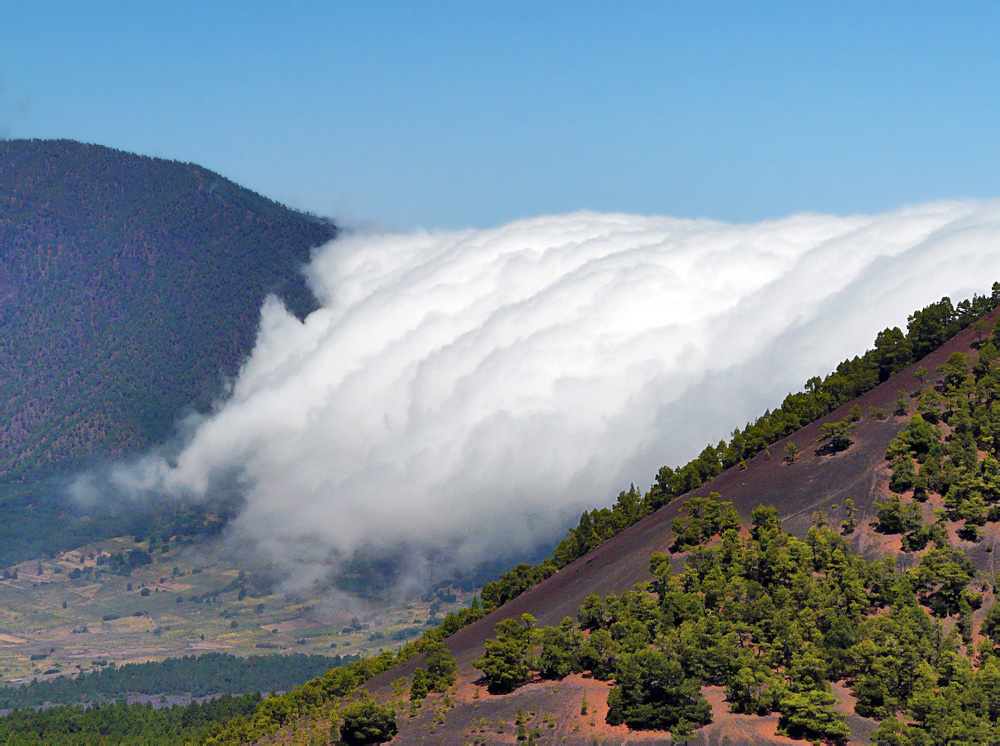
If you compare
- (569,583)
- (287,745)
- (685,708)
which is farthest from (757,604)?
(287,745)

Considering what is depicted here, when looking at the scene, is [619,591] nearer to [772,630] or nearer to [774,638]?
[772,630]

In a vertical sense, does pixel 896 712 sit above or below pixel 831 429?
below

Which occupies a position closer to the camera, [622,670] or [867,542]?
[622,670]

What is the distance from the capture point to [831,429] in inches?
7869

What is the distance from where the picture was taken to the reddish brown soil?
141125 millimetres

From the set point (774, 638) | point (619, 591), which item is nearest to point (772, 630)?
point (774, 638)

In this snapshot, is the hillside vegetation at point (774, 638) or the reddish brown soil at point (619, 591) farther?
the reddish brown soil at point (619, 591)

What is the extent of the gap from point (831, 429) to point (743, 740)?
3062 inches

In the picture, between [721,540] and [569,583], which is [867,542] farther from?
[569,583]

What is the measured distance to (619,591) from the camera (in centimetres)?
17612

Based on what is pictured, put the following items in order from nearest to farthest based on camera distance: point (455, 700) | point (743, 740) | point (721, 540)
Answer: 1. point (743, 740)
2. point (455, 700)
3. point (721, 540)

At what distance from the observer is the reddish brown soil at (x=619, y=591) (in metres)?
141

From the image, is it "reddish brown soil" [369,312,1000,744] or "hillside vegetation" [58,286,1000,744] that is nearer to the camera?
"hillside vegetation" [58,286,1000,744]

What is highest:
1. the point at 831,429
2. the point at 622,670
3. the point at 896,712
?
the point at 831,429
